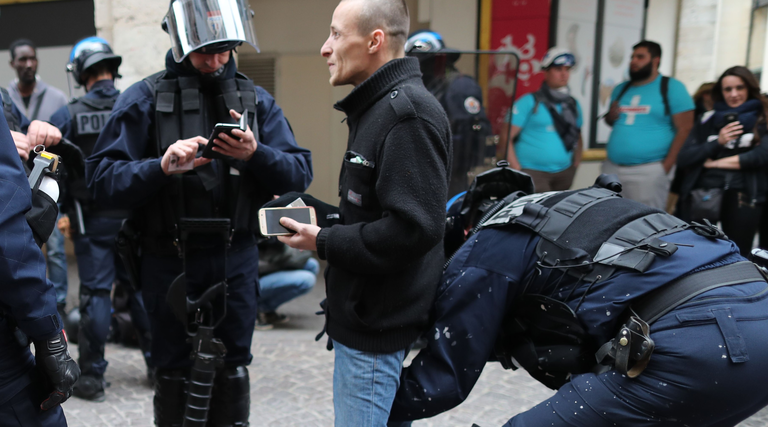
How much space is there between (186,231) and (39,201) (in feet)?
2.49

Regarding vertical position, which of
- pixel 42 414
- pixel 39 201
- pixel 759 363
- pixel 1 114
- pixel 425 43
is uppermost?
pixel 425 43

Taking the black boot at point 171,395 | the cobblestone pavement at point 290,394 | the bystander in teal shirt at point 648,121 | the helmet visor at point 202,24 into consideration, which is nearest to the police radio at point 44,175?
the helmet visor at point 202,24

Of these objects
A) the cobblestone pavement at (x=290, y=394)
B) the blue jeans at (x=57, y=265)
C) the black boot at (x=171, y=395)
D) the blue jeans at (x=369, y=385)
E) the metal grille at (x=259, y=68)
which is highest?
the metal grille at (x=259, y=68)

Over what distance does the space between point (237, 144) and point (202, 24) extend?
513 mm

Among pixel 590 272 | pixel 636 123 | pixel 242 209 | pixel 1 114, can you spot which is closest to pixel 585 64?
pixel 636 123

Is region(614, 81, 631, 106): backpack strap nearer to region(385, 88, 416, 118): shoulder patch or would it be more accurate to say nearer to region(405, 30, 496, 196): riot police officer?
region(405, 30, 496, 196): riot police officer

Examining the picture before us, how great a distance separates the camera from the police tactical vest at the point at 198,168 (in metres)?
2.54

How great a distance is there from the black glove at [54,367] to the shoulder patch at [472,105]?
3160mm

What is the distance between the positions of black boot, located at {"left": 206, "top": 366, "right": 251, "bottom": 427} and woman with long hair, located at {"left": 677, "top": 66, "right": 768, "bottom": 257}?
11.3ft

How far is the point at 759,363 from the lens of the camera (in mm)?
1491

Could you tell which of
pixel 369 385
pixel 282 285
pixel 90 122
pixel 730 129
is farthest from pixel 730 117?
pixel 90 122

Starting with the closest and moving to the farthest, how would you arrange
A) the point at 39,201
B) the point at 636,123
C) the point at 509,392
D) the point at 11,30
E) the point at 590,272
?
the point at 590,272, the point at 39,201, the point at 509,392, the point at 636,123, the point at 11,30

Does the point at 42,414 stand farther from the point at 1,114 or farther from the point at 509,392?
the point at 509,392

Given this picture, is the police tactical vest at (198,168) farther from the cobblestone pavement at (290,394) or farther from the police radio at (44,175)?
the cobblestone pavement at (290,394)
